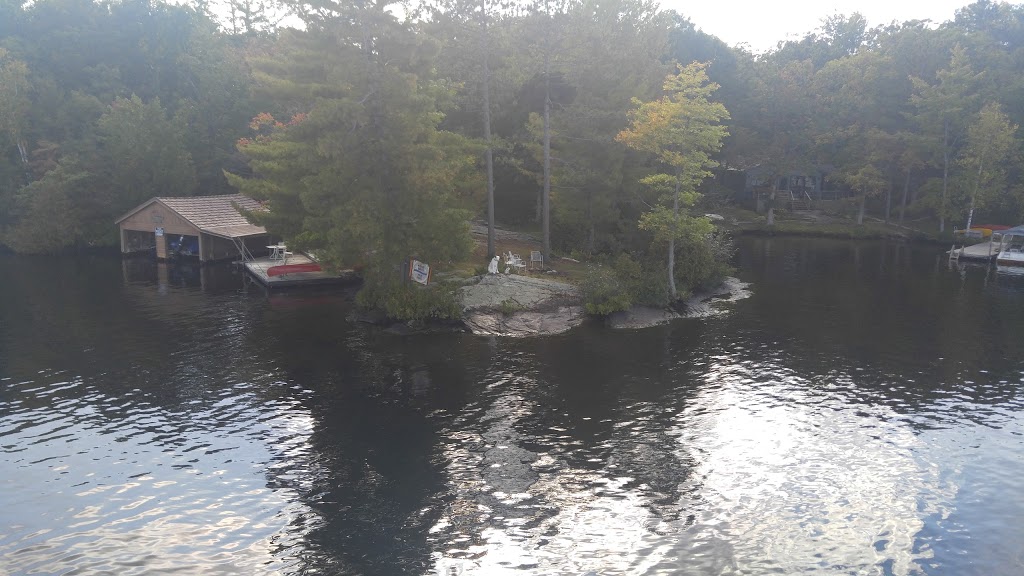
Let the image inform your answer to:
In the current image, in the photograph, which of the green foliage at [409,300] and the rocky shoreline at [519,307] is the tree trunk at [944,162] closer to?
the rocky shoreline at [519,307]

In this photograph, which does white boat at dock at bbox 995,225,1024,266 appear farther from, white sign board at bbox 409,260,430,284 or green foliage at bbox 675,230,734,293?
white sign board at bbox 409,260,430,284

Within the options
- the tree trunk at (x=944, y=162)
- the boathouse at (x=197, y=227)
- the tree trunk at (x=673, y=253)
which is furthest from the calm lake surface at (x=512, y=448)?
the tree trunk at (x=944, y=162)

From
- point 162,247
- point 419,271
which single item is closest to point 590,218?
point 419,271

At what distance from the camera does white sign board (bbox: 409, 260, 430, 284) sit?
35.5 metres

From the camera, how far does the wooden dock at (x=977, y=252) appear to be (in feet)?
186

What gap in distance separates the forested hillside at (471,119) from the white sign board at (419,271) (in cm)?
197

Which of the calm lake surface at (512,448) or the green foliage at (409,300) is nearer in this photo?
the calm lake surface at (512,448)

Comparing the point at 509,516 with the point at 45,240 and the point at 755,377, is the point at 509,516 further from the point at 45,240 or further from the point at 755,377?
the point at 45,240

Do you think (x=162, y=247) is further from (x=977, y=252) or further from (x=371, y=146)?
(x=977, y=252)

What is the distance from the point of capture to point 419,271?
35656mm

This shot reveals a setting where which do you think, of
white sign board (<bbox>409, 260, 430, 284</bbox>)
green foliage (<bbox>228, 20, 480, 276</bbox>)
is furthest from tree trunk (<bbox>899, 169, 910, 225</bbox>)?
white sign board (<bbox>409, 260, 430, 284</bbox>)

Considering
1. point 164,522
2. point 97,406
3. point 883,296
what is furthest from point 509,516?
point 883,296

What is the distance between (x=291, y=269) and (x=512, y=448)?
3034 cm

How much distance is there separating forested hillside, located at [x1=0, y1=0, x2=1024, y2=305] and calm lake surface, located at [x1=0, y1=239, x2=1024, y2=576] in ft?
28.1
